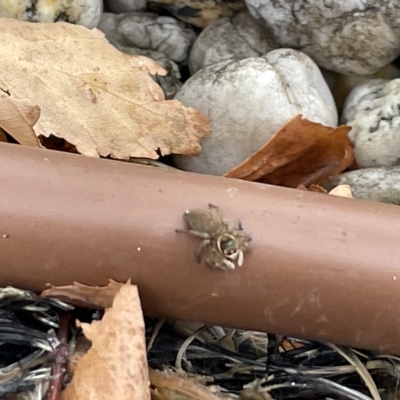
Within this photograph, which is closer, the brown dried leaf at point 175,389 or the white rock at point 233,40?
the brown dried leaf at point 175,389

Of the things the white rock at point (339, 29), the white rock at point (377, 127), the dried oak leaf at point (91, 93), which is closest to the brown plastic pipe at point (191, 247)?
the dried oak leaf at point (91, 93)

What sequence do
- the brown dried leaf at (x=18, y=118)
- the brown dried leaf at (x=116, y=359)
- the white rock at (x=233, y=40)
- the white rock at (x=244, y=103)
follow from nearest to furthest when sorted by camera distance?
the brown dried leaf at (x=116, y=359) → the brown dried leaf at (x=18, y=118) → the white rock at (x=244, y=103) → the white rock at (x=233, y=40)

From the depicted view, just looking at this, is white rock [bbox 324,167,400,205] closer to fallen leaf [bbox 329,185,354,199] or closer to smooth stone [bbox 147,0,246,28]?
fallen leaf [bbox 329,185,354,199]

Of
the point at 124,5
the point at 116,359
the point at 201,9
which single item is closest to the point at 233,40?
the point at 201,9

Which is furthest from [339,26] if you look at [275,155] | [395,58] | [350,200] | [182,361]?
[182,361]

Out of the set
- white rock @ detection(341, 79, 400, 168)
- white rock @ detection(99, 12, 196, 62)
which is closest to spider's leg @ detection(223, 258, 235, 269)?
white rock @ detection(341, 79, 400, 168)

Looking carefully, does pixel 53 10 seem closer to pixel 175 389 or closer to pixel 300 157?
pixel 300 157

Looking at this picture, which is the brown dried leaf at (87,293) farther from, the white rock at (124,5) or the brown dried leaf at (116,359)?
the white rock at (124,5)
